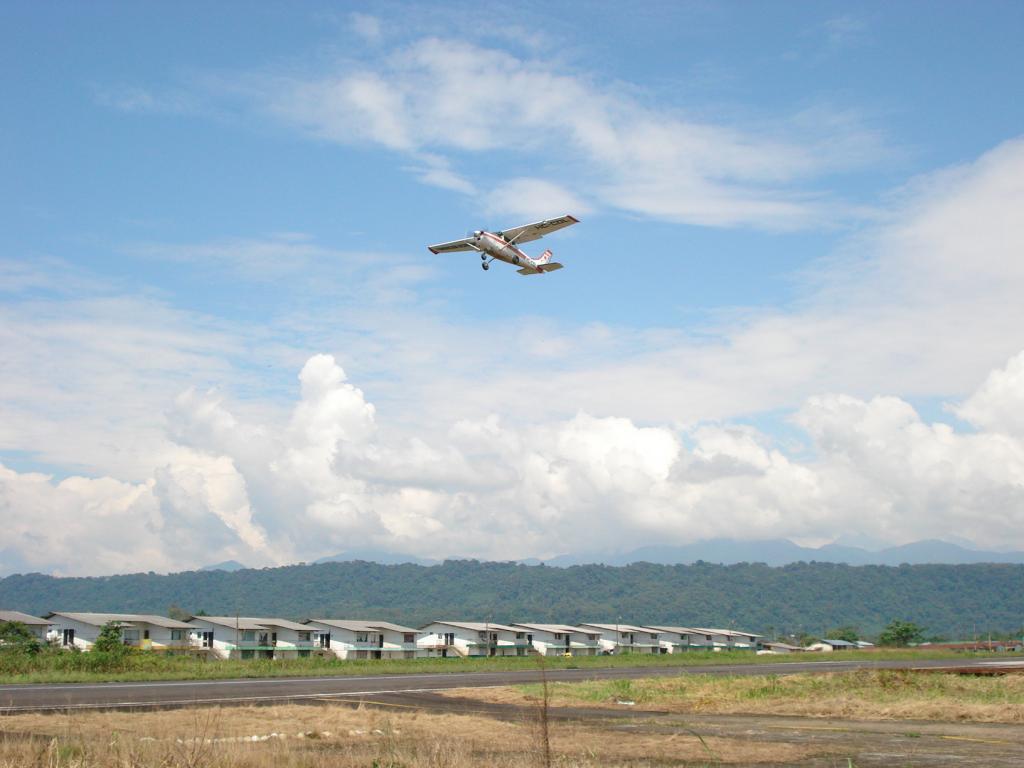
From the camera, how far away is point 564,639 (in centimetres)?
13925

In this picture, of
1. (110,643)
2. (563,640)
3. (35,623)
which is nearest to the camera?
(110,643)

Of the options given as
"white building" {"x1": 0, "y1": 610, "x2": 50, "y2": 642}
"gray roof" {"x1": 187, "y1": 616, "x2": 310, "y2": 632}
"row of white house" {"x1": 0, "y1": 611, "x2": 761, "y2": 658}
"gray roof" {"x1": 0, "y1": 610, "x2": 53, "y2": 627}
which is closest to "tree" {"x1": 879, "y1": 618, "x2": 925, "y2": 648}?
"row of white house" {"x1": 0, "y1": 611, "x2": 761, "y2": 658}

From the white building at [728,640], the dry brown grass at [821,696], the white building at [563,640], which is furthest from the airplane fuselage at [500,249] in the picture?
the white building at [728,640]

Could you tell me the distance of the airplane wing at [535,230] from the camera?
4184cm

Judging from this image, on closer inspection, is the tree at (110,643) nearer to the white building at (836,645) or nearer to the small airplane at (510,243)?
the small airplane at (510,243)

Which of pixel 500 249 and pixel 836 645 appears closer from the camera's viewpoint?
pixel 500 249

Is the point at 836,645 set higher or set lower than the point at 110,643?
lower

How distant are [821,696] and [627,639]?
116470mm

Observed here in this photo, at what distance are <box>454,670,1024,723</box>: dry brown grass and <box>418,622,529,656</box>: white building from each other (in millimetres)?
85450

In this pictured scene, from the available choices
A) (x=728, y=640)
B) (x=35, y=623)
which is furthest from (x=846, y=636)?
(x=35, y=623)

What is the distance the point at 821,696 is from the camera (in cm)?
3594

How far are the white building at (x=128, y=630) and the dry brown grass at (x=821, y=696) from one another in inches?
2832

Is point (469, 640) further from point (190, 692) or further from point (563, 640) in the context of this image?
point (190, 692)

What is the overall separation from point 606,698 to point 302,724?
52.7 feet
